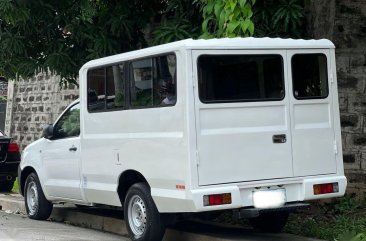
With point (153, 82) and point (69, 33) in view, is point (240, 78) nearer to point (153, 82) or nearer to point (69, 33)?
point (153, 82)

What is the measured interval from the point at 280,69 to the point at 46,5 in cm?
434

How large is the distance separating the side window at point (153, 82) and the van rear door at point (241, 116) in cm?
35

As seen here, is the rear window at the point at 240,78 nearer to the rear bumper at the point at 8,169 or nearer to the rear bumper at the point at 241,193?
the rear bumper at the point at 241,193

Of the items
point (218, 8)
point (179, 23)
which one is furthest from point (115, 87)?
point (179, 23)

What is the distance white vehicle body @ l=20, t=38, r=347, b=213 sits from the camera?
22.7 feet

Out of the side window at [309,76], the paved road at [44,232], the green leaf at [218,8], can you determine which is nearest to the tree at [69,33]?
the paved road at [44,232]

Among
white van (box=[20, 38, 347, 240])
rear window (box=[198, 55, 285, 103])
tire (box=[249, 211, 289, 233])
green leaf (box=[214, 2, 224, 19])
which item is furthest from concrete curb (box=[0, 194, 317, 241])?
green leaf (box=[214, 2, 224, 19])

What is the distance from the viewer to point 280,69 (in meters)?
7.47

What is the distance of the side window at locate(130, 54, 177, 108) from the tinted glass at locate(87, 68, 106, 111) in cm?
69

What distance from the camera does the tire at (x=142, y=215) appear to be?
7543mm

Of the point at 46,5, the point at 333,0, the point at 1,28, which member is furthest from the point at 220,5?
the point at 1,28

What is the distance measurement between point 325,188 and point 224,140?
1380mm

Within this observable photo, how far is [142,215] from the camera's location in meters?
7.80

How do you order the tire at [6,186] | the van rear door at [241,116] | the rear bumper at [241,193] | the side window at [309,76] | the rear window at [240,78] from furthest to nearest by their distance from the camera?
1. the tire at [6,186]
2. the side window at [309,76]
3. the rear window at [240,78]
4. the van rear door at [241,116]
5. the rear bumper at [241,193]
